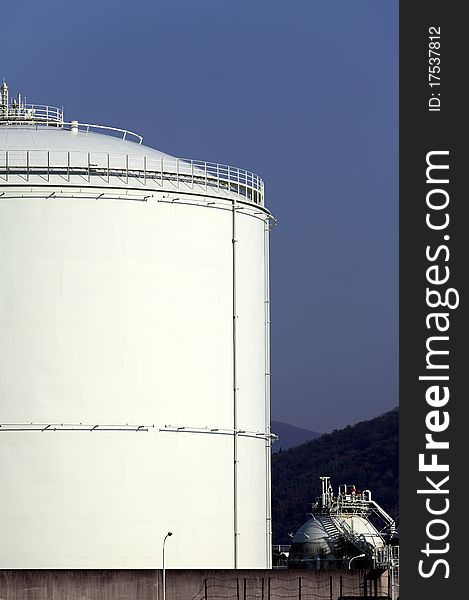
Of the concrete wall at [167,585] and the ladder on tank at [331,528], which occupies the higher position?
the ladder on tank at [331,528]

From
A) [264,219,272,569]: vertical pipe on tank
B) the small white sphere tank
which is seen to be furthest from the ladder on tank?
the small white sphere tank

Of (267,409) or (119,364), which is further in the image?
(267,409)

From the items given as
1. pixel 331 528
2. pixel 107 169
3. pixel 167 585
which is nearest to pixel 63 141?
pixel 107 169

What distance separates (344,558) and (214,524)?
2270cm

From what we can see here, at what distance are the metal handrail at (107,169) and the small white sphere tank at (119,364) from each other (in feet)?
0.18

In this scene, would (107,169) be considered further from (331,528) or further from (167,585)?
(331,528)

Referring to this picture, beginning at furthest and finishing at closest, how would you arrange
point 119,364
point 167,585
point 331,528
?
point 331,528 → point 119,364 → point 167,585

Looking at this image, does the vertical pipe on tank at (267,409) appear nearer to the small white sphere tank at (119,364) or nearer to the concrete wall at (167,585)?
the small white sphere tank at (119,364)

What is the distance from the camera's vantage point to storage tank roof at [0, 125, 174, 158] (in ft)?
174

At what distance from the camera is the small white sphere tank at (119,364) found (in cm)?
5006

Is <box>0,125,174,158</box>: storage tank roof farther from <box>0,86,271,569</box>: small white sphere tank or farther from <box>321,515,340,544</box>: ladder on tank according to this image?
<box>321,515,340,544</box>: ladder on tank

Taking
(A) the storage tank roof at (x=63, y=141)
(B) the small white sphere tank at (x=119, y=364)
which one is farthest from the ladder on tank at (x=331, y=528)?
(A) the storage tank roof at (x=63, y=141)

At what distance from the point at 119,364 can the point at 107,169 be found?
6.04 meters

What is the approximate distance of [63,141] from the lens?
176 ft
